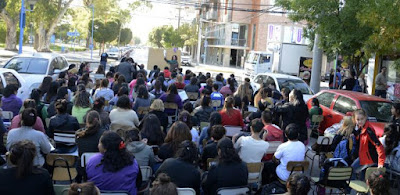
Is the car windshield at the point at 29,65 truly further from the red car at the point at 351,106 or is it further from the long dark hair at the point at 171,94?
the red car at the point at 351,106

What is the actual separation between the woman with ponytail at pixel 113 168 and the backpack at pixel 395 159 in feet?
14.2

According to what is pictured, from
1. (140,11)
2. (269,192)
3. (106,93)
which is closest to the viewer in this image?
(269,192)

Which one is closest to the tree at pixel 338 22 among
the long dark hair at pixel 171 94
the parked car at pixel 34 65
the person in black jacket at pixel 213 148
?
the long dark hair at pixel 171 94

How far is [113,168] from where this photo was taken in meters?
4.92

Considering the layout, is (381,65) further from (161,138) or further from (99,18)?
(99,18)

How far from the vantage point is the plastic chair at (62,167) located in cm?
587

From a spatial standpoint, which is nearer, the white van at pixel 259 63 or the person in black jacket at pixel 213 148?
the person in black jacket at pixel 213 148

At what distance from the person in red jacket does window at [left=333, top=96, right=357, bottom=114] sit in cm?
410

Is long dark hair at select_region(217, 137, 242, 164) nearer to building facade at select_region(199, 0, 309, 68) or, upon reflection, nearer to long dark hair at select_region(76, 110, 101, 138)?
long dark hair at select_region(76, 110, 101, 138)

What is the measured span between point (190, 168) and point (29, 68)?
1200cm

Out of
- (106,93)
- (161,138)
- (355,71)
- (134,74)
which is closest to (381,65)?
(355,71)

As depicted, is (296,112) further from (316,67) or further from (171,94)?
(316,67)

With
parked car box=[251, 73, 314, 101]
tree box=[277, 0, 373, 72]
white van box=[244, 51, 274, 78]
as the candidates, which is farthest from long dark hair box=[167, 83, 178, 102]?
white van box=[244, 51, 274, 78]

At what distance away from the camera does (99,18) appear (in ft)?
205
